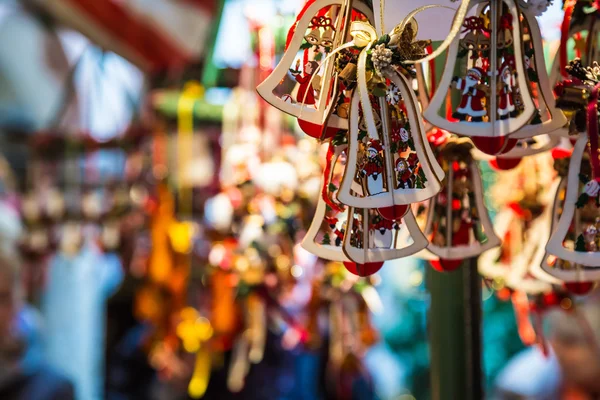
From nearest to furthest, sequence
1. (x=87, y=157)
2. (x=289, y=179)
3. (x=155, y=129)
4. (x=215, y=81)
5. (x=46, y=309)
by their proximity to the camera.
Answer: (x=289, y=179)
(x=215, y=81)
(x=155, y=129)
(x=87, y=157)
(x=46, y=309)

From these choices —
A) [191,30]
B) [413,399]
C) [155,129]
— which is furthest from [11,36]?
[413,399]

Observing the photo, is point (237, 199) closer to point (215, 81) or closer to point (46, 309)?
point (215, 81)

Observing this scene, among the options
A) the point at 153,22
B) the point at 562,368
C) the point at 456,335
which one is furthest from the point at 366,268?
the point at 153,22

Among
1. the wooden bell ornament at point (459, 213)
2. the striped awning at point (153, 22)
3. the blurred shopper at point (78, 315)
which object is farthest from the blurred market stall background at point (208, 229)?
the wooden bell ornament at point (459, 213)

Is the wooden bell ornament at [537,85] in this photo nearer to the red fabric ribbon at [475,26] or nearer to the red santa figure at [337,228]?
the red fabric ribbon at [475,26]

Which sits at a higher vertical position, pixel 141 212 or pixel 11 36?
pixel 11 36

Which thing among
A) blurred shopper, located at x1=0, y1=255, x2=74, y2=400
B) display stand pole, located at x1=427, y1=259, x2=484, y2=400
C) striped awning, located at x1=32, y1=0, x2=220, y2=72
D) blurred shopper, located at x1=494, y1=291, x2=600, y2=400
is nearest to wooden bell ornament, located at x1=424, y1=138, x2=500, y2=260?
display stand pole, located at x1=427, y1=259, x2=484, y2=400

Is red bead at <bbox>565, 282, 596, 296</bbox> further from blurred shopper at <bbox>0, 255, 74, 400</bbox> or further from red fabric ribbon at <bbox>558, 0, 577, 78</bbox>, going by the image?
blurred shopper at <bbox>0, 255, 74, 400</bbox>

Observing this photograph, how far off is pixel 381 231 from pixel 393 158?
73 millimetres

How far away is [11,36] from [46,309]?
128 centimetres

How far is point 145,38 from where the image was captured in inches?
102

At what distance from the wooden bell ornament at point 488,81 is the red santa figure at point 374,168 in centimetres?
5

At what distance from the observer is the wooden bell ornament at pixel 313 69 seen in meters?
0.71

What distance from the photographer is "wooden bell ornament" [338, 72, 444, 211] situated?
0.66 m
